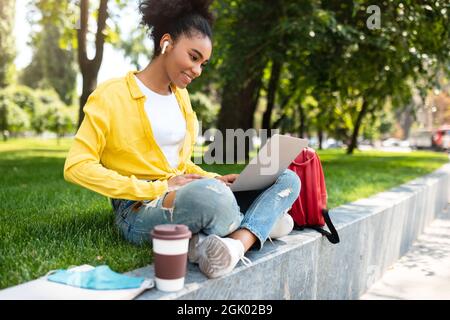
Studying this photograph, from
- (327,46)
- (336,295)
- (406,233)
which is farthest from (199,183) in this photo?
(327,46)

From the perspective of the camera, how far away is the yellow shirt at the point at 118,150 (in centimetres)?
232

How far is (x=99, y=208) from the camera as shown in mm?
4207

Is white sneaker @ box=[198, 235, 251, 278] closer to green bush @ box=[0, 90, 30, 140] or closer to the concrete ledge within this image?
the concrete ledge

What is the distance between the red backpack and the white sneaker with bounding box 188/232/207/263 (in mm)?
996

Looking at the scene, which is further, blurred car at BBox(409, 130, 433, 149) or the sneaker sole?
blurred car at BBox(409, 130, 433, 149)

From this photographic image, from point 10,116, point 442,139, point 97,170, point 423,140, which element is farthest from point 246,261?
point 423,140

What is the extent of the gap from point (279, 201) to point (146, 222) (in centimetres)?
69

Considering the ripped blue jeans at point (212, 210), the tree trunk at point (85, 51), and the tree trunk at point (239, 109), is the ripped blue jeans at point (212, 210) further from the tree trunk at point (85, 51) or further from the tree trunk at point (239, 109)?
the tree trunk at point (239, 109)

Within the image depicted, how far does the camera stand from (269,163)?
105 inches

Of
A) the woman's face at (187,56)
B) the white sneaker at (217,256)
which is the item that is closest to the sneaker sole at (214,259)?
the white sneaker at (217,256)

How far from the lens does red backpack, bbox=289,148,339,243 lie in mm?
3219

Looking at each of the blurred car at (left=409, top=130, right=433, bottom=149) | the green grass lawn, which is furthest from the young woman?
the blurred car at (left=409, top=130, right=433, bottom=149)

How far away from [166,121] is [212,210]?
2.09 ft

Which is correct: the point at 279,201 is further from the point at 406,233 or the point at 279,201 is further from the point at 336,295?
the point at 406,233
